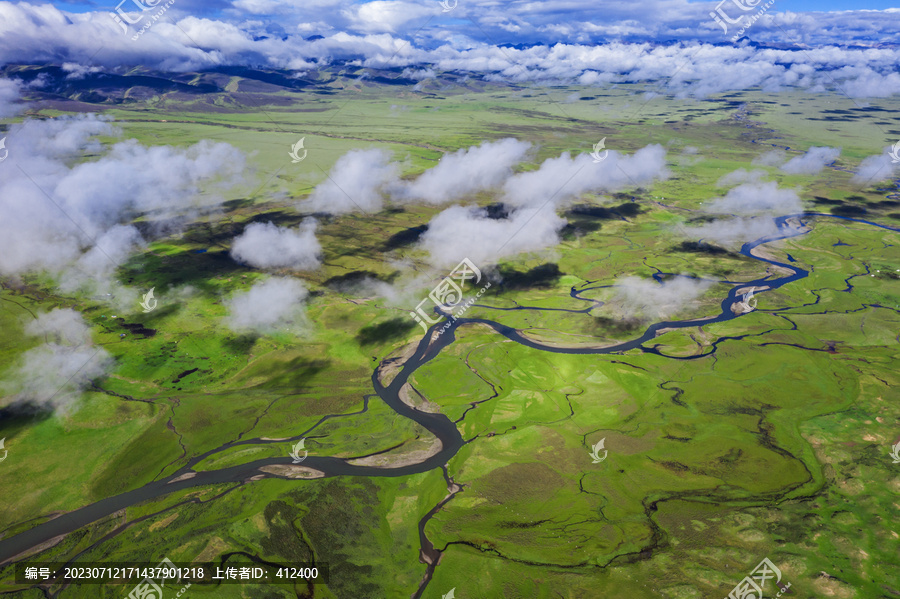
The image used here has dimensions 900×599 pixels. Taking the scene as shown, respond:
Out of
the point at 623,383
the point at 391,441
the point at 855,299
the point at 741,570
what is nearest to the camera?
the point at 741,570

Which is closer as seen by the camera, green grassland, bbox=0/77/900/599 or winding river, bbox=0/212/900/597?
green grassland, bbox=0/77/900/599

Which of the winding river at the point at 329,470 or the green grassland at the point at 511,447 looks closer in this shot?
the green grassland at the point at 511,447

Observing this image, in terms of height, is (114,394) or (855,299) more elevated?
(855,299)

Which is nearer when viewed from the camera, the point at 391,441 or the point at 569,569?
the point at 569,569

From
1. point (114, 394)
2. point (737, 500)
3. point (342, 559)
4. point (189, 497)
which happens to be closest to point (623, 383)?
point (737, 500)

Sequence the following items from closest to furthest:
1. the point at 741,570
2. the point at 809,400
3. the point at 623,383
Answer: the point at 741,570, the point at 809,400, the point at 623,383

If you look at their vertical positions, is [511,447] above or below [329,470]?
above

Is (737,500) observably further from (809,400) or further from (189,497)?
(189,497)

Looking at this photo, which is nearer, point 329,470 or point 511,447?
point 329,470

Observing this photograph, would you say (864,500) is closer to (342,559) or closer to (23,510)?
(342,559)
